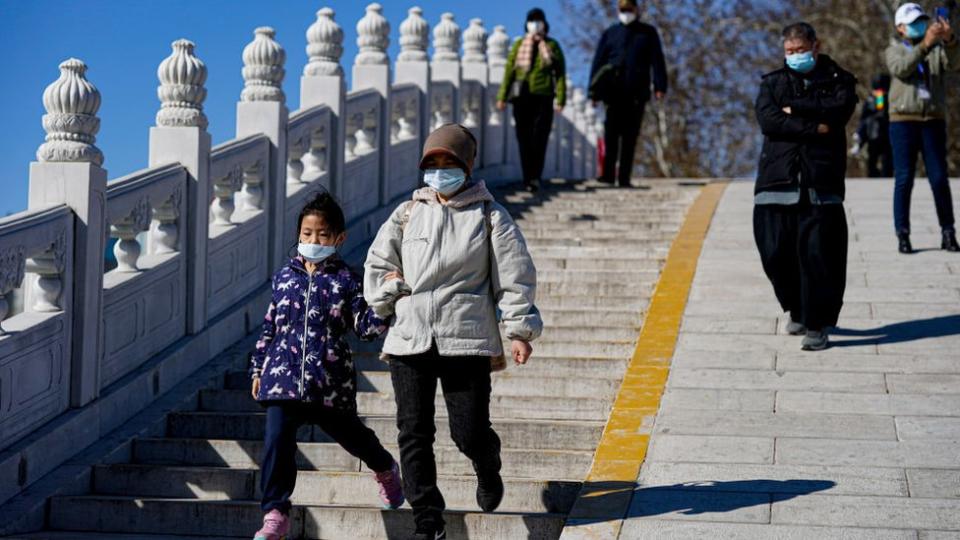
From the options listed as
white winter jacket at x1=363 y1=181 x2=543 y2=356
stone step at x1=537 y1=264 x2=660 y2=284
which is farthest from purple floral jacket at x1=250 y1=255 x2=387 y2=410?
stone step at x1=537 y1=264 x2=660 y2=284

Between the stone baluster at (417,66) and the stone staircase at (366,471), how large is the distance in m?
5.05

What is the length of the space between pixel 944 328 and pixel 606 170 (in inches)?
321

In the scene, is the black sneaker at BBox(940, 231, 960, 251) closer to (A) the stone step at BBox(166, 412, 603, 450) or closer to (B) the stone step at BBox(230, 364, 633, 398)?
(B) the stone step at BBox(230, 364, 633, 398)

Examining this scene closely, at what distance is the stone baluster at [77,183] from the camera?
359 inches

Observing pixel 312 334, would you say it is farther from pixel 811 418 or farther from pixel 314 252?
pixel 811 418

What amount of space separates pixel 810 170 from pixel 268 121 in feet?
13.4

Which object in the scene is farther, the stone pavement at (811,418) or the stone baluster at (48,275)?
the stone baluster at (48,275)

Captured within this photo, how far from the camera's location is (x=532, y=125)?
17.9 metres

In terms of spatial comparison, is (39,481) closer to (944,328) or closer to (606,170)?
(944,328)

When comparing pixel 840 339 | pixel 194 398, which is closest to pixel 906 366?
pixel 840 339

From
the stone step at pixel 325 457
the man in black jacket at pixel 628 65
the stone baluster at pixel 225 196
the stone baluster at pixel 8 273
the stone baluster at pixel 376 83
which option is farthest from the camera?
the man in black jacket at pixel 628 65

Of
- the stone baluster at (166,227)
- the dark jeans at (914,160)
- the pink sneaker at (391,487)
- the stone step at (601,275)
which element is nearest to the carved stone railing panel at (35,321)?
the stone baluster at (166,227)

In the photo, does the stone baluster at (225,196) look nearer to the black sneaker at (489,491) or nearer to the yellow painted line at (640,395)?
the yellow painted line at (640,395)

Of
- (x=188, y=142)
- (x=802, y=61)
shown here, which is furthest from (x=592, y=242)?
(x=188, y=142)
